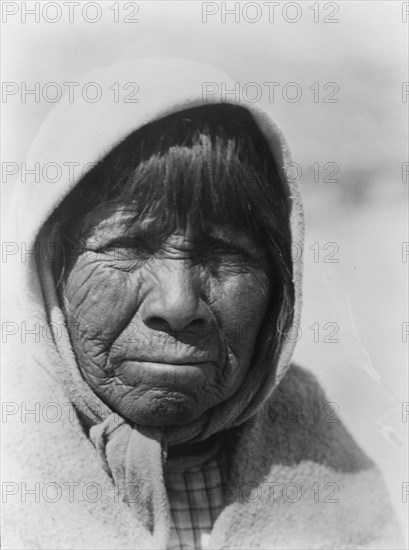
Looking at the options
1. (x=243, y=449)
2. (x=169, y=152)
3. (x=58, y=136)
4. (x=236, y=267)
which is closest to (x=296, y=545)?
(x=243, y=449)

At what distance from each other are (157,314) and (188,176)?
27 cm

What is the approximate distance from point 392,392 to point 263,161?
1035 mm

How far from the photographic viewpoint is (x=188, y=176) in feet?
5.02

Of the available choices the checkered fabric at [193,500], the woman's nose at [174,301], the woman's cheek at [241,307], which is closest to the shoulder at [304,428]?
the checkered fabric at [193,500]

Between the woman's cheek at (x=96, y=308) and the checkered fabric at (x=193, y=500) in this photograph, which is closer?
the woman's cheek at (x=96, y=308)

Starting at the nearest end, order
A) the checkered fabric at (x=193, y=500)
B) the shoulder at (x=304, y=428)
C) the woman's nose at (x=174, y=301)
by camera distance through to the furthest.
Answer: the woman's nose at (x=174, y=301) < the checkered fabric at (x=193, y=500) < the shoulder at (x=304, y=428)

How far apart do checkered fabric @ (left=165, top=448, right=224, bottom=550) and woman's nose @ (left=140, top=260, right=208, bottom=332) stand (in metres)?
0.36

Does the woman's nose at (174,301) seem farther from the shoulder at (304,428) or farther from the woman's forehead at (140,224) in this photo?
the shoulder at (304,428)

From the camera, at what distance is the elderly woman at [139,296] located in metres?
1.52

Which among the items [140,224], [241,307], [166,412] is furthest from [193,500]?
[140,224]

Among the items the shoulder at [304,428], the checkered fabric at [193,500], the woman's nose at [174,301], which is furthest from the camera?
the shoulder at [304,428]

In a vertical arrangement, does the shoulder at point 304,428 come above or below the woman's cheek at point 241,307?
below

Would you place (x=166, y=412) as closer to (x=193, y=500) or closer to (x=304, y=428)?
(x=193, y=500)

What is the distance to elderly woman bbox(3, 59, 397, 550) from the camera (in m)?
1.52
